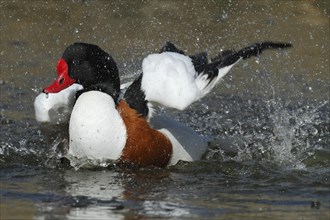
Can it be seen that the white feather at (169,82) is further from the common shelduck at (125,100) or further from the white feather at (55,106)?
the white feather at (55,106)

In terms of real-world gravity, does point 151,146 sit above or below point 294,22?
below

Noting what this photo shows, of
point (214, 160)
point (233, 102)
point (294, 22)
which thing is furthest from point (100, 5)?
point (214, 160)

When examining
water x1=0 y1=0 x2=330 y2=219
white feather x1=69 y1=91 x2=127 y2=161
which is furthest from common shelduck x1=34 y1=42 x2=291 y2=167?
water x1=0 y1=0 x2=330 y2=219

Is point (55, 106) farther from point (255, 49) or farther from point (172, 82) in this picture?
point (255, 49)

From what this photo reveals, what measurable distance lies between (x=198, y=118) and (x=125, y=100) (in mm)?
1586

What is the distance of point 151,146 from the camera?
6715 mm

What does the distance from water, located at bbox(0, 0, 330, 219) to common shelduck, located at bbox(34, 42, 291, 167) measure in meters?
0.15

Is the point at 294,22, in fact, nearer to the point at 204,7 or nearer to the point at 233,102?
the point at 204,7

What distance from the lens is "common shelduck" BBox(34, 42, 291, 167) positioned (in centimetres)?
659

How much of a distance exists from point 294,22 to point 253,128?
109 inches

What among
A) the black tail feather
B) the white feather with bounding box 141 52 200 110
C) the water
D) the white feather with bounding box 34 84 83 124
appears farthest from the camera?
the black tail feather

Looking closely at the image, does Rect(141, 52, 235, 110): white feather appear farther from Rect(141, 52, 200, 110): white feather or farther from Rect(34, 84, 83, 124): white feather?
Rect(34, 84, 83, 124): white feather

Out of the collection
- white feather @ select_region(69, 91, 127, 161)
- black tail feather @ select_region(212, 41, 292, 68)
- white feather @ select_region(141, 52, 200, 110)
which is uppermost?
black tail feather @ select_region(212, 41, 292, 68)

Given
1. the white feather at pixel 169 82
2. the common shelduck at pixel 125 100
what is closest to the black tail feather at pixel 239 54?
the common shelduck at pixel 125 100
